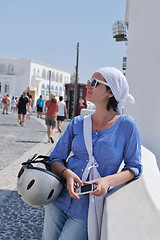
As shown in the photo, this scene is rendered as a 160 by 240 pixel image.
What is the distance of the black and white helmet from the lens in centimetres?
193

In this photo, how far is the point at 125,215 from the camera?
1899 mm

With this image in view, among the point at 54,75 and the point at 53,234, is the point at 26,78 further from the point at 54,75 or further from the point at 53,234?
the point at 53,234

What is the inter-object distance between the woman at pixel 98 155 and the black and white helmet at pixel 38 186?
10cm

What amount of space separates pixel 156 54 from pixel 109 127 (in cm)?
305

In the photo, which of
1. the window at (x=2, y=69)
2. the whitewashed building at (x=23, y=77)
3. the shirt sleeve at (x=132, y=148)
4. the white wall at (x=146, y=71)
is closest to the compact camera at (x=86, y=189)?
the shirt sleeve at (x=132, y=148)

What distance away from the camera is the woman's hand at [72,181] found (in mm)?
1884

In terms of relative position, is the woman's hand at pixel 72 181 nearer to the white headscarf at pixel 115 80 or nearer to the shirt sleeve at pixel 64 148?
the shirt sleeve at pixel 64 148

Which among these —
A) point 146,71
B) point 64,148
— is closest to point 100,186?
point 64,148

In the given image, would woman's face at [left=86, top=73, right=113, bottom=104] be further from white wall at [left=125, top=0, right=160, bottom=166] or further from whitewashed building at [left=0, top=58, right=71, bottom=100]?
whitewashed building at [left=0, top=58, right=71, bottom=100]

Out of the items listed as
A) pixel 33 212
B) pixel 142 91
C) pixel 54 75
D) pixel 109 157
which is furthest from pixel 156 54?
pixel 54 75

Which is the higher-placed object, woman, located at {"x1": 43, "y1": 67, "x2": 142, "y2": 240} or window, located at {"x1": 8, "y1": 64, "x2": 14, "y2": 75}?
window, located at {"x1": 8, "y1": 64, "x2": 14, "y2": 75}

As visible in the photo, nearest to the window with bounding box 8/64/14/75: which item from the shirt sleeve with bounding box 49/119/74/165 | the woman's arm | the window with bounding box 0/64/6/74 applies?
the window with bounding box 0/64/6/74

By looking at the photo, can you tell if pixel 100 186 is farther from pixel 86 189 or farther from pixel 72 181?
pixel 72 181

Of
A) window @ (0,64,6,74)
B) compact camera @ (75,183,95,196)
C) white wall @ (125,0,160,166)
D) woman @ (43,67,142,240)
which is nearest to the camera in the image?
compact camera @ (75,183,95,196)
